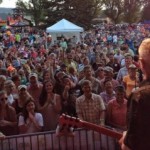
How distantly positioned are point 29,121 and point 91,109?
0.97 meters

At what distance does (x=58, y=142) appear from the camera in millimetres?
6020

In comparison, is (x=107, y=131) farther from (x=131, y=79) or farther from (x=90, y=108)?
(x=131, y=79)

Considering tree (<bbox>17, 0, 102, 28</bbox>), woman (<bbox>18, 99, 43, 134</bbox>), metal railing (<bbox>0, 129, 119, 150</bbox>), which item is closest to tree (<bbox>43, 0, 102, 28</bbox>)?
tree (<bbox>17, 0, 102, 28</bbox>)

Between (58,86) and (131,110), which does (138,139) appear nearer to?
(131,110)

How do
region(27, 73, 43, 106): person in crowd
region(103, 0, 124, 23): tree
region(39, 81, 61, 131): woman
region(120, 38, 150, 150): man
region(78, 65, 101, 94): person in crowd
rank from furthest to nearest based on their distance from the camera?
region(103, 0, 124, 23): tree, region(78, 65, 101, 94): person in crowd, region(27, 73, 43, 106): person in crowd, region(39, 81, 61, 131): woman, region(120, 38, 150, 150): man

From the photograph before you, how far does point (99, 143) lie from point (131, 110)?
3441 millimetres

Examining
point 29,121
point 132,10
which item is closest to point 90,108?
point 29,121

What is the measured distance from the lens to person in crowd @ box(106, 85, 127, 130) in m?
6.79

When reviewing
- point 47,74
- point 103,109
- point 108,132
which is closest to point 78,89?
point 47,74

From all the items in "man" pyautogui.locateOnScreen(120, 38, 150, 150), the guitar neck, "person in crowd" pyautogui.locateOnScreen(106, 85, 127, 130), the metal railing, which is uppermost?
"man" pyautogui.locateOnScreen(120, 38, 150, 150)

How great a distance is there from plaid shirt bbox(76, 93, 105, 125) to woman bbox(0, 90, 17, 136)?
40.7 inches

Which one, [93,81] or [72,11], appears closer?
[93,81]

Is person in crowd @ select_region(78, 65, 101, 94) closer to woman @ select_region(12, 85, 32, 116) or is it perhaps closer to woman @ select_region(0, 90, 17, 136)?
woman @ select_region(12, 85, 32, 116)

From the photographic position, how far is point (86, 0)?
44938 millimetres
